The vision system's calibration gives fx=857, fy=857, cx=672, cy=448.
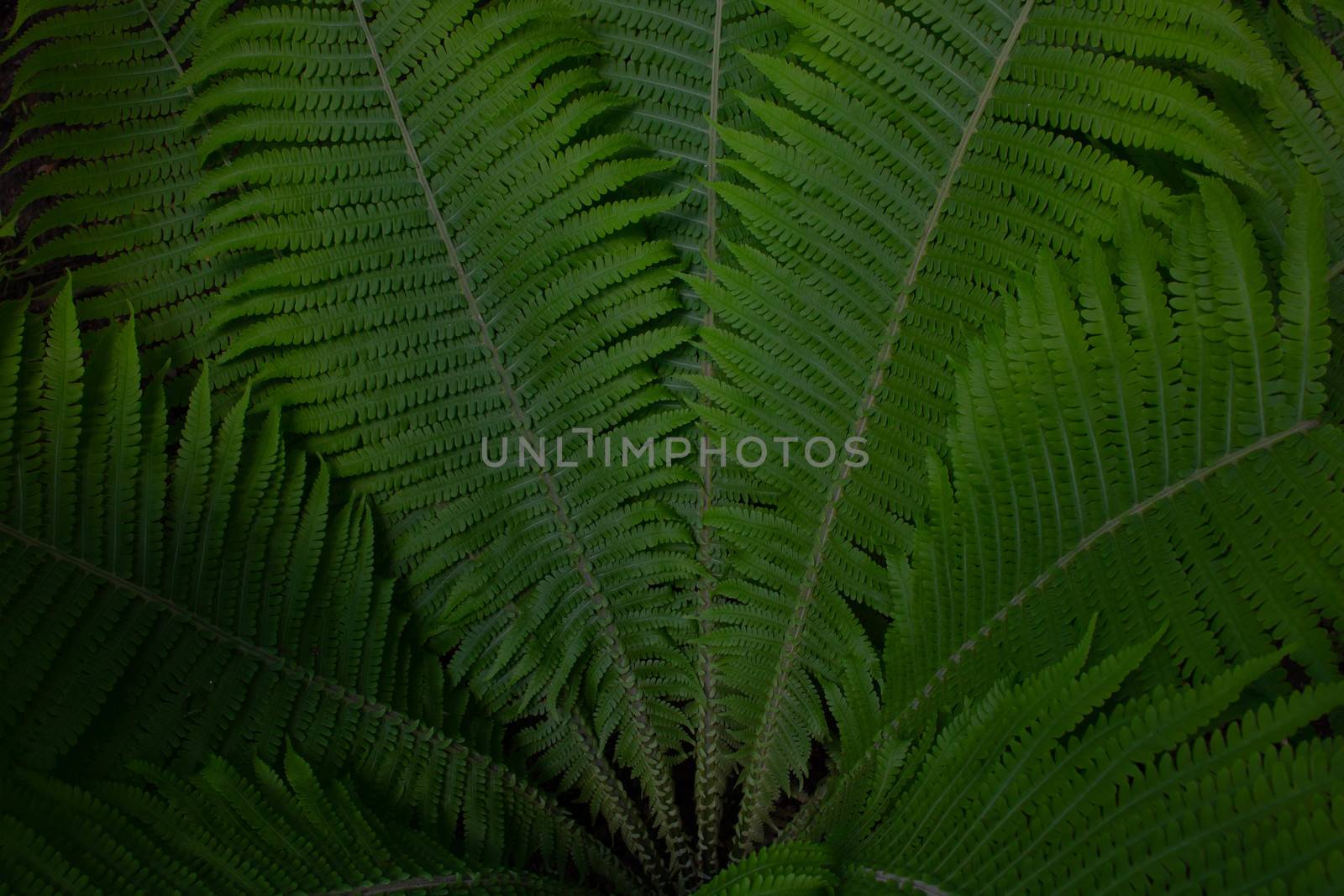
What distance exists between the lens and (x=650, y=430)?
6.20 ft

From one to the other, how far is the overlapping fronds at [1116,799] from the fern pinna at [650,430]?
0.04ft

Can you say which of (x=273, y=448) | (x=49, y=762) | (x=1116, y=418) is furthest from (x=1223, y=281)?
(x=49, y=762)

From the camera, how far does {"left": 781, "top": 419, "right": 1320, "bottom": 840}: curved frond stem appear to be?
1353 mm

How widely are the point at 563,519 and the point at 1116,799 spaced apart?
1.17 m

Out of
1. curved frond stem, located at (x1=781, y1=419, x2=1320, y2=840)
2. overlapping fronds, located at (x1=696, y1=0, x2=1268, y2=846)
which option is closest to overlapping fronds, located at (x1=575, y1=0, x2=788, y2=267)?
overlapping fronds, located at (x1=696, y1=0, x2=1268, y2=846)

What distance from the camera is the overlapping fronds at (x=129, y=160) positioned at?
69.0 inches

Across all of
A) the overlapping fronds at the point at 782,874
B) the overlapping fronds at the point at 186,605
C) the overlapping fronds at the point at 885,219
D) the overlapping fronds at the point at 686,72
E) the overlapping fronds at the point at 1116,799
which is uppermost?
the overlapping fronds at the point at 686,72

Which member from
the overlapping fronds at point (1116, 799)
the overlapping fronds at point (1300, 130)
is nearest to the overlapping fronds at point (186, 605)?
the overlapping fronds at point (1116, 799)

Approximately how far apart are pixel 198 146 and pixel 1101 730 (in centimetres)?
191

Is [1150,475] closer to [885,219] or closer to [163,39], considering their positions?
[885,219]

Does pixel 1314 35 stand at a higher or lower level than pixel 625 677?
higher

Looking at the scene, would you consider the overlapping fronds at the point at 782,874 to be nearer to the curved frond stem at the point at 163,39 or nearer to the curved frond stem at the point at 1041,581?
the curved frond stem at the point at 1041,581

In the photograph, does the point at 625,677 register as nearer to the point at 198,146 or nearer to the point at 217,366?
the point at 217,366

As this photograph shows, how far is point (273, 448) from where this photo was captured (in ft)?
5.53
